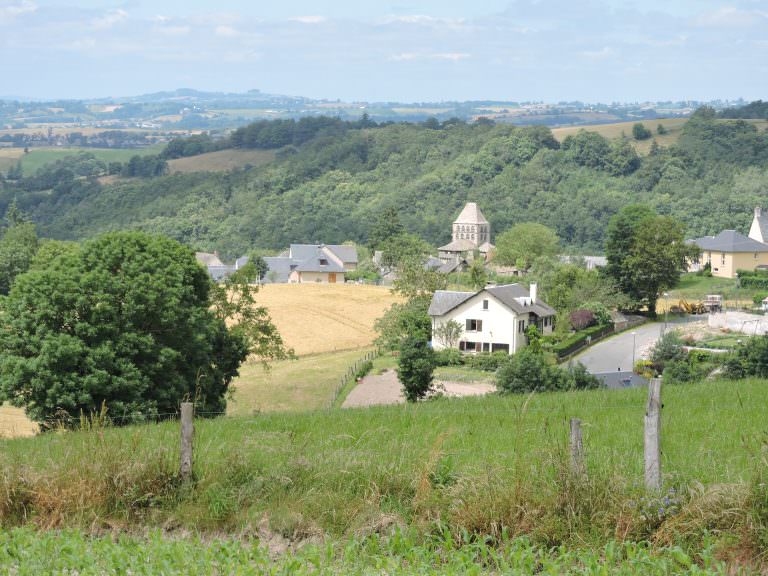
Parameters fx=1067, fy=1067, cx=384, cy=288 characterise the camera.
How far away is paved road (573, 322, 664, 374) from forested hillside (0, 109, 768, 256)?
66.1 m

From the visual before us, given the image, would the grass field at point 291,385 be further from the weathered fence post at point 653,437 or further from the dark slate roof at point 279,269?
the dark slate roof at point 279,269

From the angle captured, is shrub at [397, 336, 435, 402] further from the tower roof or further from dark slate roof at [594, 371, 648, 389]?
the tower roof

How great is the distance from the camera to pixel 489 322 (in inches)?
1898

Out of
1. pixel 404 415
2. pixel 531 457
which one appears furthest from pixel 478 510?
pixel 404 415

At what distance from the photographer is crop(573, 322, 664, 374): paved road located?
41.3 meters

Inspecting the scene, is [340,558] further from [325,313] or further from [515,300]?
[325,313]

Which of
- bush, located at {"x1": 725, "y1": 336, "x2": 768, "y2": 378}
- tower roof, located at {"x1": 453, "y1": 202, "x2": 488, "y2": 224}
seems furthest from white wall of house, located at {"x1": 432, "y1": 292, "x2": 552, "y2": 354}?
tower roof, located at {"x1": 453, "y1": 202, "x2": 488, "y2": 224}

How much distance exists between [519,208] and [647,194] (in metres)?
15.7

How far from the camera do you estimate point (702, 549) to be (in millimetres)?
7949

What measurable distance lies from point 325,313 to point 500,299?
Result: 1848 cm

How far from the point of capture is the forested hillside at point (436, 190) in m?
125

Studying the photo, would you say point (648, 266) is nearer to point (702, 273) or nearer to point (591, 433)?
point (702, 273)

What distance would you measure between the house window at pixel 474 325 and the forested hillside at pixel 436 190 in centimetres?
7112

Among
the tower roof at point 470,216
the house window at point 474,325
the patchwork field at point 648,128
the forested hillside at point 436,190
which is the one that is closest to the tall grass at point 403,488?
the house window at point 474,325
